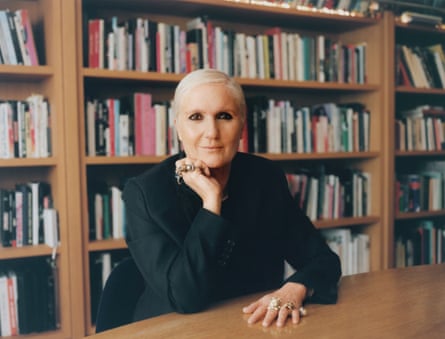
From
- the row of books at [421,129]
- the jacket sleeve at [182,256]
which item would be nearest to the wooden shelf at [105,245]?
the jacket sleeve at [182,256]

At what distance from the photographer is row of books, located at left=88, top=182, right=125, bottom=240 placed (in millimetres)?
2471

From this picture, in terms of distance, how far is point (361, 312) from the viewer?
3.88 ft

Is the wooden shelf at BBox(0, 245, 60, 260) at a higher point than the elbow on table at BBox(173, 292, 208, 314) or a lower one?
lower

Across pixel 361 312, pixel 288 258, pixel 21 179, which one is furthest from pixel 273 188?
pixel 21 179

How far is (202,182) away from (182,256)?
22 cm

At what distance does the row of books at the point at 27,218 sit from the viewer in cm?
232

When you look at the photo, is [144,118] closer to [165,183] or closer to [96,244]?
[96,244]

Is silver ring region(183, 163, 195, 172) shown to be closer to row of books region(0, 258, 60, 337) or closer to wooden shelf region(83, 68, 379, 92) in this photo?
wooden shelf region(83, 68, 379, 92)

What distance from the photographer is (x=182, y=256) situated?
1.28 meters

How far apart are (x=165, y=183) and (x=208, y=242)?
0.87 ft

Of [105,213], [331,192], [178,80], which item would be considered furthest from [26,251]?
[331,192]

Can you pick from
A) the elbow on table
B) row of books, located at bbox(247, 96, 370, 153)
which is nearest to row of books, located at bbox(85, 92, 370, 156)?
row of books, located at bbox(247, 96, 370, 153)

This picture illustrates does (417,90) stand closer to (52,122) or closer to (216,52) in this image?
(216,52)

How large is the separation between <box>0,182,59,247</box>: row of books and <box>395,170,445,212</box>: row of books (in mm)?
2170
